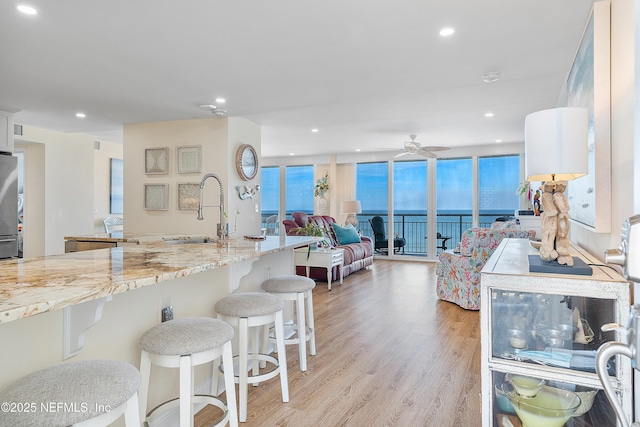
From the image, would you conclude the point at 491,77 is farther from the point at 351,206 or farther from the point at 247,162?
the point at 351,206

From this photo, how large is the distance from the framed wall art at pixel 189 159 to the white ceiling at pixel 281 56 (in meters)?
0.46

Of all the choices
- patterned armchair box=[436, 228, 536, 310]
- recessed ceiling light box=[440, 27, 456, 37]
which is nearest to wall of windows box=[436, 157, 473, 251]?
patterned armchair box=[436, 228, 536, 310]

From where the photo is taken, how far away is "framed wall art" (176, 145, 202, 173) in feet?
16.7

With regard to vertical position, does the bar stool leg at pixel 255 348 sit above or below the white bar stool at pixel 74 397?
below

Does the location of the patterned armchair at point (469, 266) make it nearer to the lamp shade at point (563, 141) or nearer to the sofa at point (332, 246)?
the sofa at point (332, 246)

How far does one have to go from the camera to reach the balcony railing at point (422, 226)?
8172 mm

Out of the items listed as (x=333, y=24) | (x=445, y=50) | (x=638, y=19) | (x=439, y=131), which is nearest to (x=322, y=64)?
(x=333, y=24)

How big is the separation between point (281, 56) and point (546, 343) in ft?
8.14

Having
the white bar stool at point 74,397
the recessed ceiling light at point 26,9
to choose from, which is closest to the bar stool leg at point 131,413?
the white bar stool at point 74,397

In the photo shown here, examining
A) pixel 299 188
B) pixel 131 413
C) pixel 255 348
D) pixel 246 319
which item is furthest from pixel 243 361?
pixel 299 188

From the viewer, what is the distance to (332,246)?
6547 mm

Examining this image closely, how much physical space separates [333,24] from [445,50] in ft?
2.96

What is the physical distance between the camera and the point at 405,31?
8.12ft

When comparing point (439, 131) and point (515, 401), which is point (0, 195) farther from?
point (439, 131)
